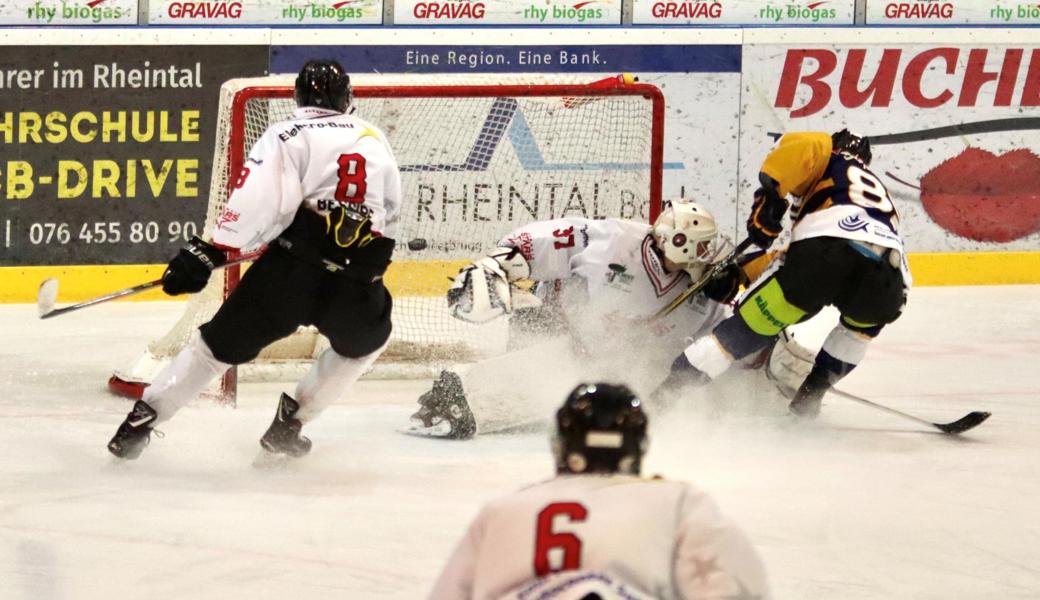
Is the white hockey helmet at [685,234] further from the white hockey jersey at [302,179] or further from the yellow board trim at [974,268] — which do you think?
the yellow board trim at [974,268]

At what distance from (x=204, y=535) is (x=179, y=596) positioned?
454mm

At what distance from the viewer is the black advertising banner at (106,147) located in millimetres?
6766

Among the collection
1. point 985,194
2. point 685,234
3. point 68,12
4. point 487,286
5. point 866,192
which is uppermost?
point 68,12

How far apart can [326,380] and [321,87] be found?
0.72 m

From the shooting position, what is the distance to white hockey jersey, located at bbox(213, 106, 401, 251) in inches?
163

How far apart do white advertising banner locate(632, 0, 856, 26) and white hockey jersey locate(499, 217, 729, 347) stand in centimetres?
242

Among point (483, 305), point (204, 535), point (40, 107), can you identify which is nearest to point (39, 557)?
point (204, 535)

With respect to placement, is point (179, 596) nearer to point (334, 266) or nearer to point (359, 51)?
point (334, 266)

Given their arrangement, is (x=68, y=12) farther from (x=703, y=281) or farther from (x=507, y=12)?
(x=703, y=281)

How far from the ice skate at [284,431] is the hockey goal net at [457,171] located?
0.89 m

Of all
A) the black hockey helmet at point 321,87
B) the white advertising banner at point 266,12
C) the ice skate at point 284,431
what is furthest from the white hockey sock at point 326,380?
the white advertising banner at point 266,12

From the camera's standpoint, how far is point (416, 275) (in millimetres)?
5891

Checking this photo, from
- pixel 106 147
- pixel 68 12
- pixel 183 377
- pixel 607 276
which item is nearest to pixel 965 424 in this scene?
pixel 607 276

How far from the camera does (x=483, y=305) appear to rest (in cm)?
488
